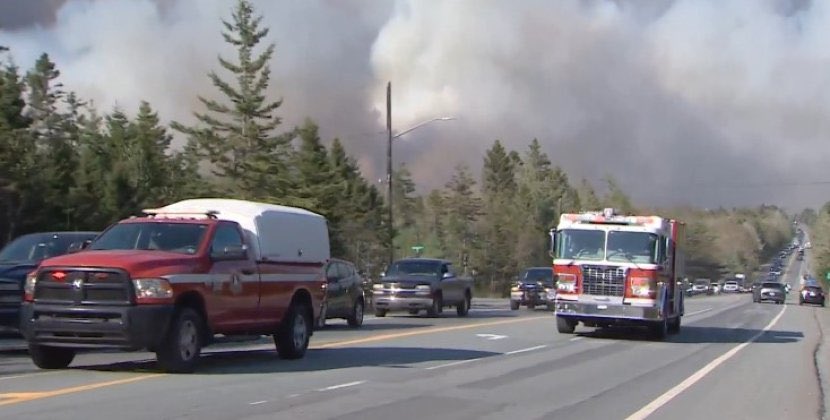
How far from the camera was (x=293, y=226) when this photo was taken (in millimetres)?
17141

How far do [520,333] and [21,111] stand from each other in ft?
100

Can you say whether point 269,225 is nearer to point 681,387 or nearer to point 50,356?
point 50,356

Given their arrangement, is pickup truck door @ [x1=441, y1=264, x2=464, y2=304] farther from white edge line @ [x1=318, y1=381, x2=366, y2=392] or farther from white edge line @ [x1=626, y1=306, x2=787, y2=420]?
white edge line @ [x1=318, y1=381, x2=366, y2=392]

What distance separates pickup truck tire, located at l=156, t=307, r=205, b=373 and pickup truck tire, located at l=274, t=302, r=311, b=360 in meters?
2.33

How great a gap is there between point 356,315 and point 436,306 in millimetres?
6049

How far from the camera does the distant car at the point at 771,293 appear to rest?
71.1 metres

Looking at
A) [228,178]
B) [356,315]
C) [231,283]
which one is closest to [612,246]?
[356,315]

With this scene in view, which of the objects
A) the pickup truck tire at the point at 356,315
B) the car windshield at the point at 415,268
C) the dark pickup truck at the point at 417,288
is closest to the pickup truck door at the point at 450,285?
the dark pickup truck at the point at 417,288

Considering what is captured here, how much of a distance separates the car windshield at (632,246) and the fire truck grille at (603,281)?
1.10ft

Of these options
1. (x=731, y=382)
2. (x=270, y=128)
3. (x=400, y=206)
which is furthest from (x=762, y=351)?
(x=400, y=206)

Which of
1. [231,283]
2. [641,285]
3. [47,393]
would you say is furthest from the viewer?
[641,285]

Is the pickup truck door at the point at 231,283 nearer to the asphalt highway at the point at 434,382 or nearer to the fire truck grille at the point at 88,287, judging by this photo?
the asphalt highway at the point at 434,382

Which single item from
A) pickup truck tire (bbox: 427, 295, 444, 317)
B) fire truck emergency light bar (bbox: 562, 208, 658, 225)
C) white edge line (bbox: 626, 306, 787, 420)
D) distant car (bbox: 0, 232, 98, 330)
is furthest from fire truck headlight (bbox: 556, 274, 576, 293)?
distant car (bbox: 0, 232, 98, 330)

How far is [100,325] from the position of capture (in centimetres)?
1352
